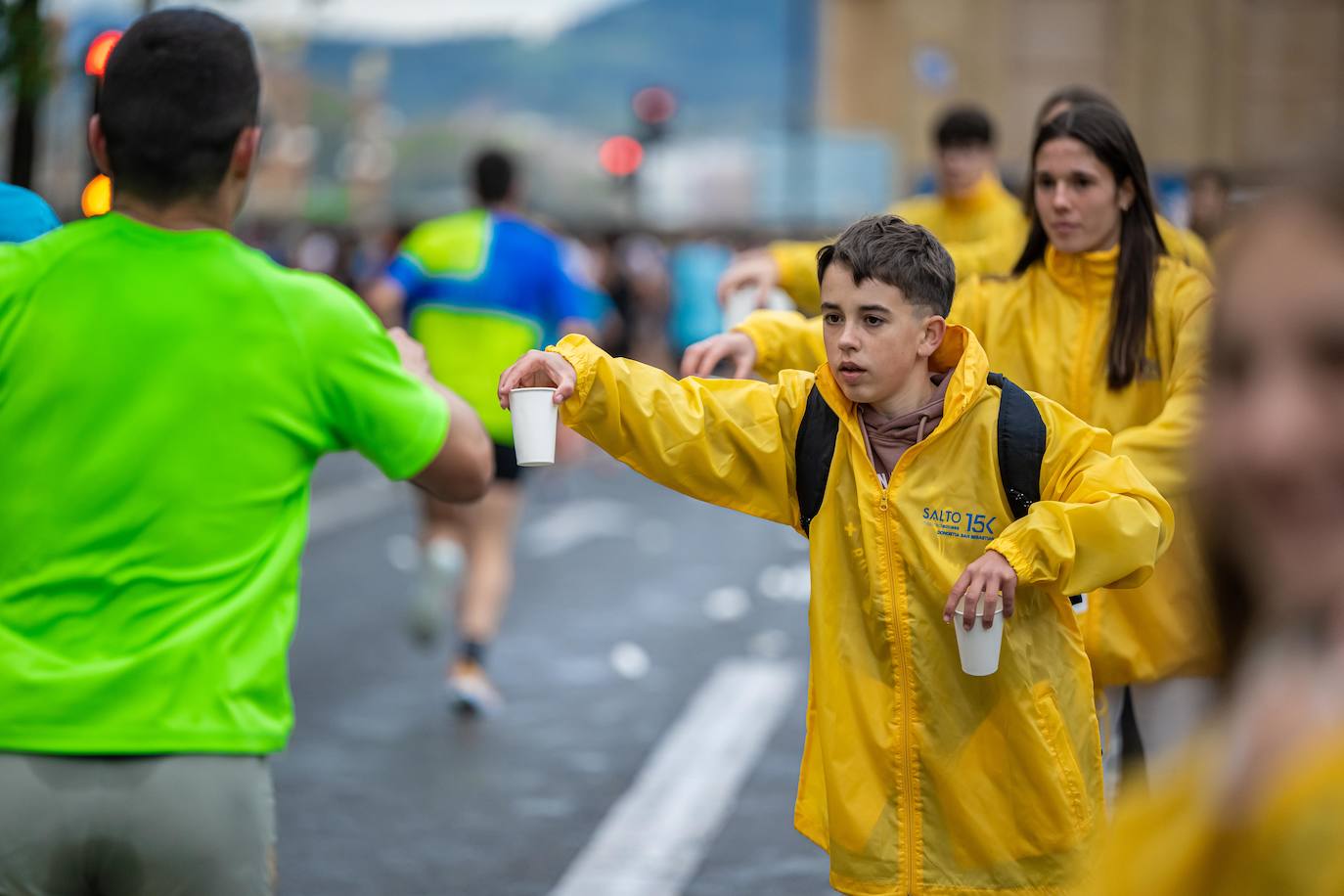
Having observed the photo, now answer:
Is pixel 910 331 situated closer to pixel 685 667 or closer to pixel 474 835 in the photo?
pixel 474 835

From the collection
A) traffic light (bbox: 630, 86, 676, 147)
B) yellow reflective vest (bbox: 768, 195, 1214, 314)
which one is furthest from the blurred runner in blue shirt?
traffic light (bbox: 630, 86, 676, 147)

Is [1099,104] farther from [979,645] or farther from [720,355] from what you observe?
[979,645]

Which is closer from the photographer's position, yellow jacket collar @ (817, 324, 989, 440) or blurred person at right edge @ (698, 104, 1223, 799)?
yellow jacket collar @ (817, 324, 989, 440)

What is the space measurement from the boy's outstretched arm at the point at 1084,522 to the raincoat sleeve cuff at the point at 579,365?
80cm

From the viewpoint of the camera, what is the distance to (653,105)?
98.3ft

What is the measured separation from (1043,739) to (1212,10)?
37191 mm

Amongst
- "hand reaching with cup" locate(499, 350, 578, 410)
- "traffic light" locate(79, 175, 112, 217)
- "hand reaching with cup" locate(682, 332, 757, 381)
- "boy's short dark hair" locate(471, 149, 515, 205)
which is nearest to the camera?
"hand reaching with cup" locate(499, 350, 578, 410)

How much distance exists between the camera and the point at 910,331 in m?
3.51

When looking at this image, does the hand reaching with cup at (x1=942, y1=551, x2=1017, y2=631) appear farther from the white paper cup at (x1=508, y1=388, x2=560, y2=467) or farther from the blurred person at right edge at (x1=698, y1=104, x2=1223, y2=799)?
the blurred person at right edge at (x1=698, y1=104, x2=1223, y2=799)

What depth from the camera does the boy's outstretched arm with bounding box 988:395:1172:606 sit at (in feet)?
10.8

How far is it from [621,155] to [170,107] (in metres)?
28.7

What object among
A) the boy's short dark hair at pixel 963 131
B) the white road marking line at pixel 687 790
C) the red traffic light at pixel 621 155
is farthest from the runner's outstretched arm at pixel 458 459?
the red traffic light at pixel 621 155

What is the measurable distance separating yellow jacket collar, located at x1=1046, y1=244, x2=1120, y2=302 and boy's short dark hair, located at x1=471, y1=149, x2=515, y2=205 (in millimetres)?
4537

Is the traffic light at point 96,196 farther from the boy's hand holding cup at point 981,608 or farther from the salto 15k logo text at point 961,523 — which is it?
the boy's hand holding cup at point 981,608
